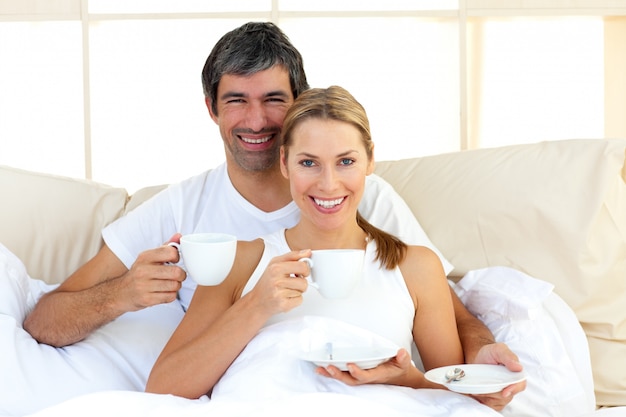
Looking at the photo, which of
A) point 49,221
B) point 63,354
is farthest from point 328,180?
point 49,221

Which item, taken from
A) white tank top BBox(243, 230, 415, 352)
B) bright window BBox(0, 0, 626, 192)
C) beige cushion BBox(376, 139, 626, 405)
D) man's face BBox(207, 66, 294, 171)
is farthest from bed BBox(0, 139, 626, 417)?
bright window BBox(0, 0, 626, 192)

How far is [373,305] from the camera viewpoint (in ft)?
5.91

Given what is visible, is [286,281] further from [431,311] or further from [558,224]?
[558,224]

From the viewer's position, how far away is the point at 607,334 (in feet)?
6.72

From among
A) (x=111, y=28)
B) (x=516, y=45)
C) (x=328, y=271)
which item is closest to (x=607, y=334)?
(x=328, y=271)

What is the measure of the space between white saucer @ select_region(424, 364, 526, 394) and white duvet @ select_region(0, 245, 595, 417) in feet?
0.14

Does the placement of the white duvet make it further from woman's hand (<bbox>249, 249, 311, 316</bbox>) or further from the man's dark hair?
the man's dark hair

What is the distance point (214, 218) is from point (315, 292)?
420mm

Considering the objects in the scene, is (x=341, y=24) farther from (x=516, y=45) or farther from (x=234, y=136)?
(x=234, y=136)

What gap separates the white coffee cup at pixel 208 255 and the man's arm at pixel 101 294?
0.09m

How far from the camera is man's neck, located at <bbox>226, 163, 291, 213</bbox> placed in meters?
2.11

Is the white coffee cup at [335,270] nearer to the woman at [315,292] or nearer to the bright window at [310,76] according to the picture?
the woman at [315,292]

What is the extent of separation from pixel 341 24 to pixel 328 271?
2.08 m

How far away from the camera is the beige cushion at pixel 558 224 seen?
2.06 metres
